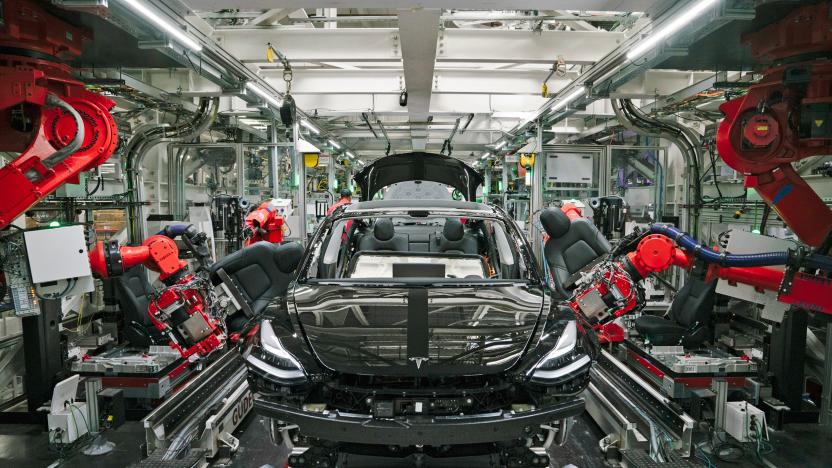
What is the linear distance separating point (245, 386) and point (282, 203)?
3290mm

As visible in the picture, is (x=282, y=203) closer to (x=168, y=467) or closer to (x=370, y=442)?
(x=168, y=467)

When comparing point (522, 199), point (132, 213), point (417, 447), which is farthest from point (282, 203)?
point (522, 199)

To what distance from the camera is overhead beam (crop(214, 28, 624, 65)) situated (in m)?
5.34

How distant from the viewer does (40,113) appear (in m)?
3.21

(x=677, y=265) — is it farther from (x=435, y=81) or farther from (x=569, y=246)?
(x=435, y=81)

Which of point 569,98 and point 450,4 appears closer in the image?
point 450,4

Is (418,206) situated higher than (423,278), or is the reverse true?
(418,206)

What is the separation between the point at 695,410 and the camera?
12.2ft

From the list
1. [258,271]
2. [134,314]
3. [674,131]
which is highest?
[674,131]

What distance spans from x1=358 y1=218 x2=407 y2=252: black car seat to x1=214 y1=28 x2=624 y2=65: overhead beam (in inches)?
78.5

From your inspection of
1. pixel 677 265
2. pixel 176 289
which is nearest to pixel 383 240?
pixel 176 289

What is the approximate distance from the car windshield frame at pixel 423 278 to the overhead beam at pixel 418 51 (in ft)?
5.85

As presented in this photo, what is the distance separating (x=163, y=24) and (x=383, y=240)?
2.33 m

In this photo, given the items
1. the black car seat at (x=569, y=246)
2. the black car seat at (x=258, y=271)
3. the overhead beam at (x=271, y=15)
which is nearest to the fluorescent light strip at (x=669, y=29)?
the black car seat at (x=569, y=246)
